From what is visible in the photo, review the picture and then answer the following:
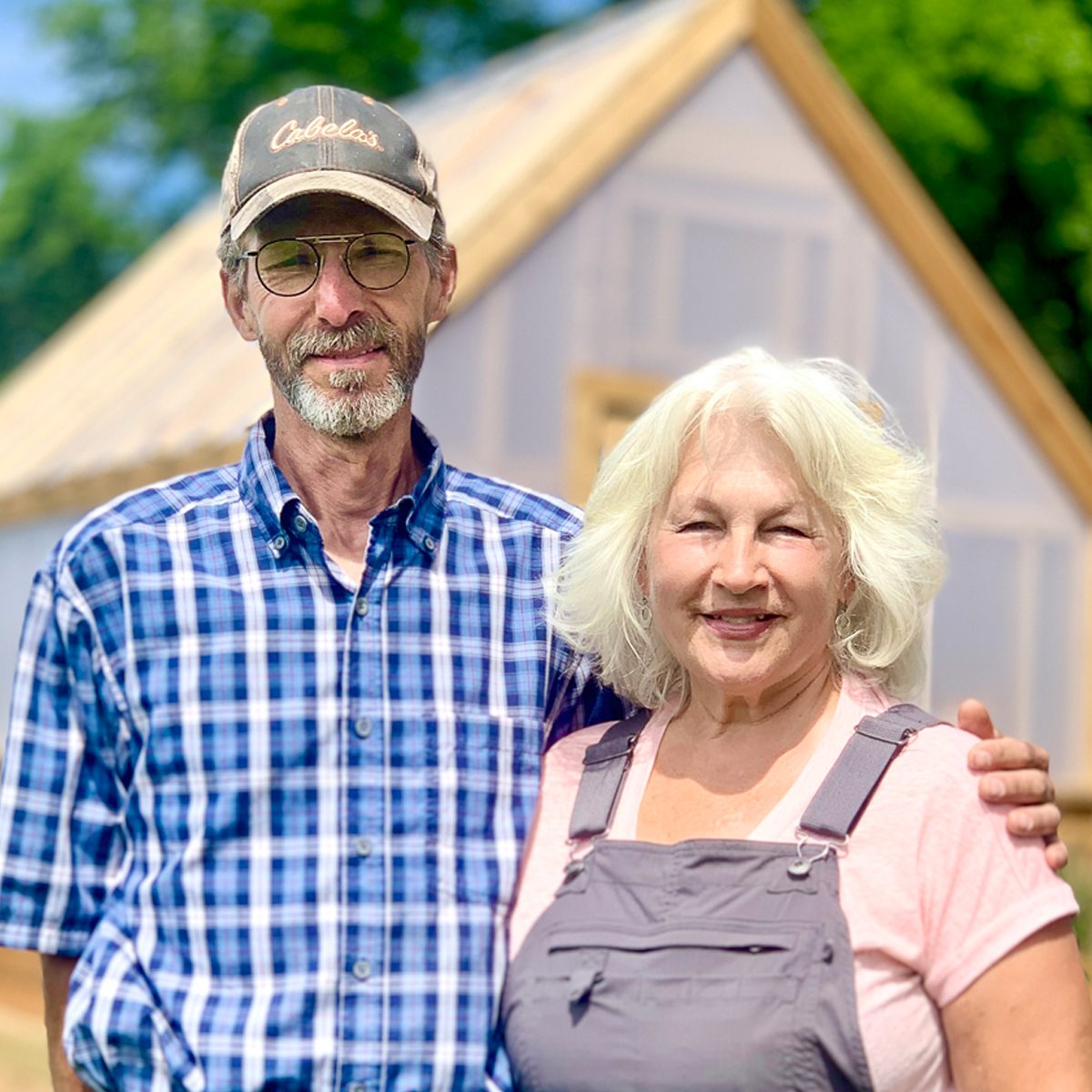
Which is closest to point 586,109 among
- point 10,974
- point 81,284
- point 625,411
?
point 625,411

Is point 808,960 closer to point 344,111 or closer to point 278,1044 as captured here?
point 278,1044

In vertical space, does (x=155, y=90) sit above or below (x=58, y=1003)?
above

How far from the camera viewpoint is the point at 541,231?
9.62 metres

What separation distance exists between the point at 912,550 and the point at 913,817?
17.8 inches

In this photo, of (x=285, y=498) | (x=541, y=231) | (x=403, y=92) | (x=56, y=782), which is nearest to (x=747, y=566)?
(x=285, y=498)

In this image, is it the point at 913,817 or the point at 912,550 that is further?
the point at 912,550

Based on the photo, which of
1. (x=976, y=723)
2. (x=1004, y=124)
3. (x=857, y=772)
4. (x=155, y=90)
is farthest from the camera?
(x=155, y=90)

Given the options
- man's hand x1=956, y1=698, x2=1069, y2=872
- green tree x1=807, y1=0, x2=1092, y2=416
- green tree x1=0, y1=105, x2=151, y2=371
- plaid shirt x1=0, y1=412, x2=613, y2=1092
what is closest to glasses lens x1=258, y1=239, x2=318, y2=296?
plaid shirt x1=0, y1=412, x2=613, y2=1092

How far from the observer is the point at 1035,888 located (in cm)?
239

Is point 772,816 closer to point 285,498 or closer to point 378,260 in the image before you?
point 285,498

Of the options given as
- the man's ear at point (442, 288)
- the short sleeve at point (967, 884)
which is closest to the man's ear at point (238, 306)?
the man's ear at point (442, 288)

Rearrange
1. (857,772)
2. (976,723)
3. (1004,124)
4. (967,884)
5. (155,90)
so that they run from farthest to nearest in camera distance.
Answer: (155,90) < (1004,124) < (976,723) < (857,772) < (967,884)

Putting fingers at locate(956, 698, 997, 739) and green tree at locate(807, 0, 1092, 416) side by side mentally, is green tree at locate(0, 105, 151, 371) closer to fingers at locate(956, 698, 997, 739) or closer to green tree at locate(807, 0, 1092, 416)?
green tree at locate(807, 0, 1092, 416)

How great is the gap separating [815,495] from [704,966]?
677 mm
